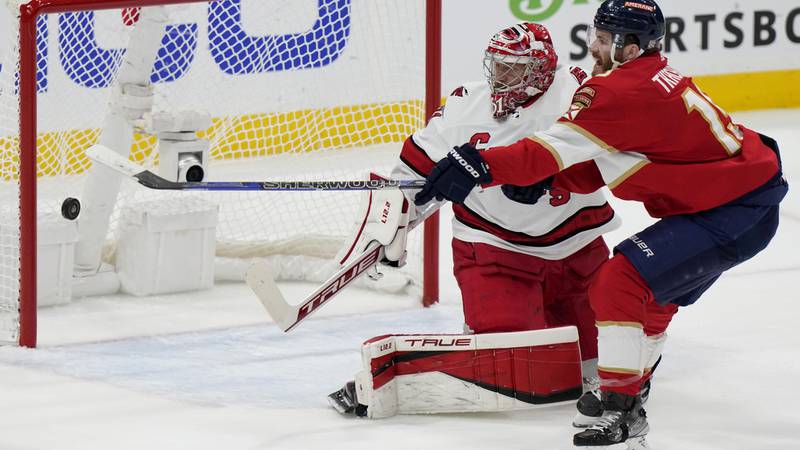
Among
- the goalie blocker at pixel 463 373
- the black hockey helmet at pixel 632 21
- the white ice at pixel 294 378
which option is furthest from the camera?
the goalie blocker at pixel 463 373

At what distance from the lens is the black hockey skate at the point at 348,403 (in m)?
3.45

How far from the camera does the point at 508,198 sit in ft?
12.0

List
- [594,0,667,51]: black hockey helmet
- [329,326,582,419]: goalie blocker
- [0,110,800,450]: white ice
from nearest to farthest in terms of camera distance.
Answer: [594,0,667,51]: black hockey helmet → [0,110,800,450]: white ice → [329,326,582,419]: goalie blocker

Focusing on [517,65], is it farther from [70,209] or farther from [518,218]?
[70,209]

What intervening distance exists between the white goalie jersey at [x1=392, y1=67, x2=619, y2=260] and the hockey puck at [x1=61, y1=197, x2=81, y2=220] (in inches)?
46.8

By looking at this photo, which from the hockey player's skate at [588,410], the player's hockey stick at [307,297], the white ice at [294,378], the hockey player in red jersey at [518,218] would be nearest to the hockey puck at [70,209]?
the white ice at [294,378]

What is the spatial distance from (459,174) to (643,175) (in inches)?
15.5

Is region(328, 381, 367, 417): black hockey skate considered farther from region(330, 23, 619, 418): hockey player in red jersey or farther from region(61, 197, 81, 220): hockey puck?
region(61, 197, 81, 220): hockey puck

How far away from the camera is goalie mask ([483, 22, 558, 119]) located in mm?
3559

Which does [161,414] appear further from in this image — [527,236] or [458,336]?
[527,236]

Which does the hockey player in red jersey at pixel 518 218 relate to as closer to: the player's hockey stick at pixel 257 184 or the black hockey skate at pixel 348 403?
the player's hockey stick at pixel 257 184

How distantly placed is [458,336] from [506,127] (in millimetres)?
562

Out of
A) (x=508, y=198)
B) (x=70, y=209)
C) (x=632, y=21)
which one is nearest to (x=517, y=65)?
(x=508, y=198)

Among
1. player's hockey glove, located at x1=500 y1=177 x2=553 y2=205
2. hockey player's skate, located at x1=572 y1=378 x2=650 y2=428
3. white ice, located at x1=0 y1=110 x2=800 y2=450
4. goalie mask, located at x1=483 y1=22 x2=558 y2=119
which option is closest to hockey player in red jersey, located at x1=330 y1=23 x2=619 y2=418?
goalie mask, located at x1=483 y1=22 x2=558 y2=119
